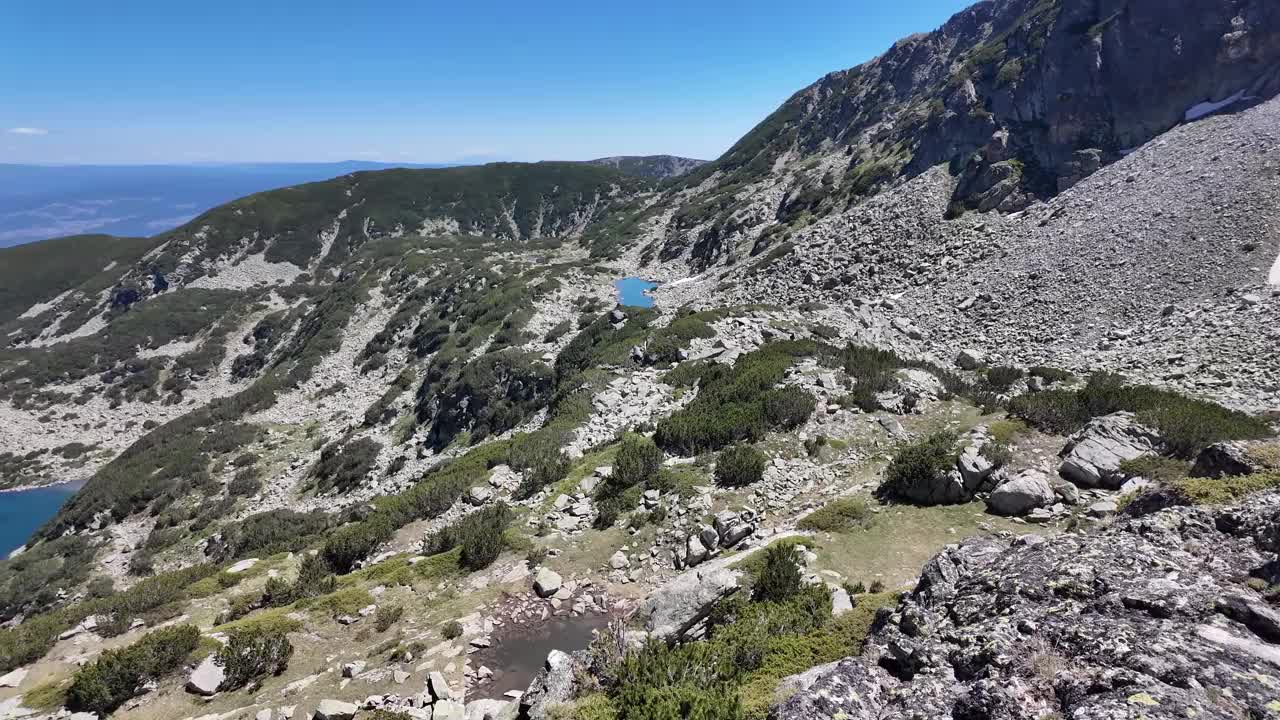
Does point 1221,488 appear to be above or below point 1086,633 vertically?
above

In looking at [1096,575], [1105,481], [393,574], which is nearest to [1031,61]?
[1105,481]

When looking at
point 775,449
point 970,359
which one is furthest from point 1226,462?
point 970,359

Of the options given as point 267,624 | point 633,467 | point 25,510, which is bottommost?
point 25,510

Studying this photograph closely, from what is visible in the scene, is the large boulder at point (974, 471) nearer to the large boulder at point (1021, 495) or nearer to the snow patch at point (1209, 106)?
the large boulder at point (1021, 495)

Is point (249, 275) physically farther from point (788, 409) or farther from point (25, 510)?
point (788, 409)

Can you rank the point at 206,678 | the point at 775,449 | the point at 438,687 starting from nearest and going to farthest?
the point at 438,687
the point at 206,678
the point at 775,449

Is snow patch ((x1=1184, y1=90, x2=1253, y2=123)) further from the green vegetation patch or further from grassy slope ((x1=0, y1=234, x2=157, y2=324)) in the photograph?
grassy slope ((x1=0, y1=234, x2=157, y2=324))
